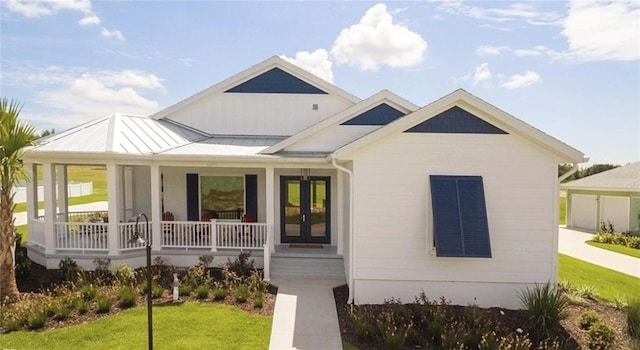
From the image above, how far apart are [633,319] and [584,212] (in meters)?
20.5

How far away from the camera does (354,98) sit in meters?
15.2

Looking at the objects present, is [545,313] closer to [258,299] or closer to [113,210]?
[258,299]

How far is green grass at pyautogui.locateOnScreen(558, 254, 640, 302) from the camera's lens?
11.2 metres

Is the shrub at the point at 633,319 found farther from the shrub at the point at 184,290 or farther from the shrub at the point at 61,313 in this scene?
the shrub at the point at 61,313

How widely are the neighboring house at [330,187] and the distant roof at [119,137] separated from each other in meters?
0.08

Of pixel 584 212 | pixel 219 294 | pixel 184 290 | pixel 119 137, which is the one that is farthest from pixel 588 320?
pixel 584 212

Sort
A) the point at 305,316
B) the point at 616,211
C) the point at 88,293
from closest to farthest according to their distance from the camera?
the point at 305,316 < the point at 88,293 < the point at 616,211

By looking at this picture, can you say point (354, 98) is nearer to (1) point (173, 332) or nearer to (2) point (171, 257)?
(2) point (171, 257)

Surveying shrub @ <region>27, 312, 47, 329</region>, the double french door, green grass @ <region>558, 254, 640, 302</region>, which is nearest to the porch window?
the double french door

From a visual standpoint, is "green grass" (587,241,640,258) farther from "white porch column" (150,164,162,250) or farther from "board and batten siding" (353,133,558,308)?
"white porch column" (150,164,162,250)

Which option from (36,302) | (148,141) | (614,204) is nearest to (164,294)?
(36,302)

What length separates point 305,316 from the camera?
29.2 feet

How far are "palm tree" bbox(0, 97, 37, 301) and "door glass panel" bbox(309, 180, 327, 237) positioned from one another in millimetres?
8744

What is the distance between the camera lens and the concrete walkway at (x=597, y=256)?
14.9m
